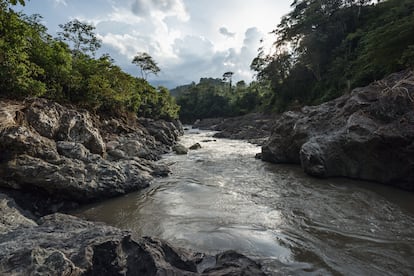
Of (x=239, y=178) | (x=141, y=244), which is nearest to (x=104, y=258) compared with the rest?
(x=141, y=244)

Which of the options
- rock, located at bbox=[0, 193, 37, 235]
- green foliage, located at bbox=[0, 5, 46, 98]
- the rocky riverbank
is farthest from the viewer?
green foliage, located at bbox=[0, 5, 46, 98]

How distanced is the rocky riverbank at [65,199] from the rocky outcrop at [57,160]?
0.02 metres

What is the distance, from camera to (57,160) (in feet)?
27.0

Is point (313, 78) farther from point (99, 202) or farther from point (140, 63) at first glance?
point (99, 202)

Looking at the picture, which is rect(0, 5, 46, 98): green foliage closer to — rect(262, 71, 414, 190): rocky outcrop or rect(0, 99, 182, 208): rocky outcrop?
rect(0, 99, 182, 208): rocky outcrop

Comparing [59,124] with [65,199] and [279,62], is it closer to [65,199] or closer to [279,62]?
[65,199]

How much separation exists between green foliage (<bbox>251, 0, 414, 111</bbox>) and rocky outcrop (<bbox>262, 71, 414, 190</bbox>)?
40.2 feet

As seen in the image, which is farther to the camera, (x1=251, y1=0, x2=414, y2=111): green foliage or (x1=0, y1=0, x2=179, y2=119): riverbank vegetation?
(x1=251, y1=0, x2=414, y2=111): green foliage

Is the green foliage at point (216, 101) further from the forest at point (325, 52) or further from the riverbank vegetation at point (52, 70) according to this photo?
the riverbank vegetation at point (52, 70)

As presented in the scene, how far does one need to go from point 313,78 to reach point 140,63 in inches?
1022

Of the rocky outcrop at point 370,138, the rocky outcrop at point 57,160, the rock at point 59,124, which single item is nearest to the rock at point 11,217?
the rocky outcrop at point 57,160

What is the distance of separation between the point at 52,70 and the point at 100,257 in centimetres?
1149

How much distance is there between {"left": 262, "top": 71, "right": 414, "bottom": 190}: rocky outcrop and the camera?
9781 millimetres

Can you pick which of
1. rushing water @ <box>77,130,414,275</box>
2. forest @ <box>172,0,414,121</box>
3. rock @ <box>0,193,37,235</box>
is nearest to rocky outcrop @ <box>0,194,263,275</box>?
rushing water @ <box>77,130,414,275</box>
